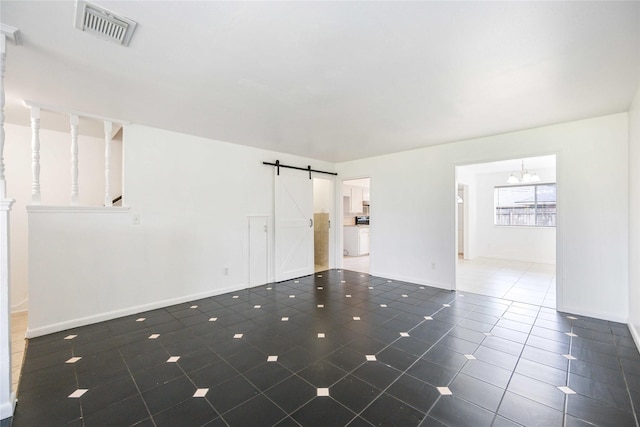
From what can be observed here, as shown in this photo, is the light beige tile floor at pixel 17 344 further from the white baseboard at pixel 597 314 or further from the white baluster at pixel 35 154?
the white baseboard at pixel 597 314

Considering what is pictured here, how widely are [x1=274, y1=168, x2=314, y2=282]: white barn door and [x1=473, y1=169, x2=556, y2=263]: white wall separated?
5506mm

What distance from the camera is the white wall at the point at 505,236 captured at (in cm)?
703

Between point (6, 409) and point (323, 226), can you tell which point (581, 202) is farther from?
point (6, 409)

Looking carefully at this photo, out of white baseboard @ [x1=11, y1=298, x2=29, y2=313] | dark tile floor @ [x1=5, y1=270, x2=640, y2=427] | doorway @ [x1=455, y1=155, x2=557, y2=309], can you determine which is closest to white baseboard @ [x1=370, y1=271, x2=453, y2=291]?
dark tile floor @ [x1=5, y1=270, x2=640, y2=427]

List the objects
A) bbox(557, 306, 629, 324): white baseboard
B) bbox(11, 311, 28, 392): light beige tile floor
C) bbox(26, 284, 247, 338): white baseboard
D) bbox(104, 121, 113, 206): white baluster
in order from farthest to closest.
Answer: bbox(104, 121, 113, 206): white baluster, bbox(557, 306, 629, 324): white baseboard, bbox(26, 284, 247, 338): white baseboard, bbox(11, 311, 28, 392): light beige tile floor

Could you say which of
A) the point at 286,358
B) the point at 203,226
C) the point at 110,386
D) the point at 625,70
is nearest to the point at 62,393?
the point at 110,386

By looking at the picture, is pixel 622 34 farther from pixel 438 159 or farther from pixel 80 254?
pixel 80 254

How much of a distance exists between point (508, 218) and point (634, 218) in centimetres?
533

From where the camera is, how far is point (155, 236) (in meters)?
3.76

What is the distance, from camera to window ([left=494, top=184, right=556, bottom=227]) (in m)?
7.23

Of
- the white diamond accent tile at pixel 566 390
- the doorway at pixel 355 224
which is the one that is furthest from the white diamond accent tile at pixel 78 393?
the doorway at pixel 355 224

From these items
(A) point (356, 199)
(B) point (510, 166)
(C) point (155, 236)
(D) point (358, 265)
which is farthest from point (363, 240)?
(C) point (155, 236)

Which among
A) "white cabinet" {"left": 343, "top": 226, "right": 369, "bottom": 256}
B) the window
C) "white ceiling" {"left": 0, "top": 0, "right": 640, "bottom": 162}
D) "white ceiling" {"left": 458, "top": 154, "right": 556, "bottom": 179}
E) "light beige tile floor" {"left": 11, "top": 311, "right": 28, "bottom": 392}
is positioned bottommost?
"light beige tile floor" {"left": 11, "top": 311, "right": 28, "bottom": 392}

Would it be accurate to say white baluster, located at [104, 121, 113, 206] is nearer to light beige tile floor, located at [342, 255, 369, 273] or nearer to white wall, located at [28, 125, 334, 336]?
white wall, located at [28, 125, 334, 336]
